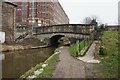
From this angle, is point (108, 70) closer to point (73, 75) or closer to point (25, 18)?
point (73, 75)

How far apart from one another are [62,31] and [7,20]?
32.0ft

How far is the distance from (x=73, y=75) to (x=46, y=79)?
4.83 feet

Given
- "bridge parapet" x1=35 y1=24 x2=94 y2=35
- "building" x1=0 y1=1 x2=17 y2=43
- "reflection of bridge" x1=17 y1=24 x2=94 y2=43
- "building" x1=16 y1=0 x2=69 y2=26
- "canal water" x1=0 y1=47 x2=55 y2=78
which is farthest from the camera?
"building" x1=16 y1=0 x2=69 y2=26

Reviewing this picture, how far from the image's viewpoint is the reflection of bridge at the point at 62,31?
32969mm

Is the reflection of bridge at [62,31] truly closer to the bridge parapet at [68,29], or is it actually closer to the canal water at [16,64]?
the bridge parapet at [68,29]

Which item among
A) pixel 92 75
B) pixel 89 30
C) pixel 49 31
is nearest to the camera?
pixel 92 75

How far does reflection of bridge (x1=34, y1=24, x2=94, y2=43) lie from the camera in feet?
108

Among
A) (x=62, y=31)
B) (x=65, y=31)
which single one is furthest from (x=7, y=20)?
(x=65, y=31)

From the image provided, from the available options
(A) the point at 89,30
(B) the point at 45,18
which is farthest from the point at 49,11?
(A) the point at 89,30

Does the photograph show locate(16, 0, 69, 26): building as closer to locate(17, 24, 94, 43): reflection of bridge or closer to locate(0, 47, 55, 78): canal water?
locate(17, 24, 94, 43): reflection of bridge

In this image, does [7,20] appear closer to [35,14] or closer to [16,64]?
[16,64]

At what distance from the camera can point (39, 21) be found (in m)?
58.3

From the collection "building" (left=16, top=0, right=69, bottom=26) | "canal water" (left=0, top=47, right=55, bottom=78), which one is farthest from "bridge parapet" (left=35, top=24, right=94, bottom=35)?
"building" (left=16, top=0, right=69, bottom=26)

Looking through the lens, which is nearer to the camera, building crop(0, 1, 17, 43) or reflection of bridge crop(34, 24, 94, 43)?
building crop(0, 1, 17, 43)
